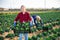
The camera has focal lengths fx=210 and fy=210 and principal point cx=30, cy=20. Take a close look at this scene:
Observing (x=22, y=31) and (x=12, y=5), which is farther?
(x=12, y=5)

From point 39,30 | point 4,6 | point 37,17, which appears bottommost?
point 39,30

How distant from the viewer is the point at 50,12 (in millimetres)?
8383

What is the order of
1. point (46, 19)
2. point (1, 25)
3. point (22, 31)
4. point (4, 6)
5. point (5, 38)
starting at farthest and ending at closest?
point (46, 19)
point (1, 25)
point (4, 6)
point (5, 38)
point (22, 31)

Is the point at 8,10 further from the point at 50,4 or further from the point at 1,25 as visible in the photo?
the point at 50,4

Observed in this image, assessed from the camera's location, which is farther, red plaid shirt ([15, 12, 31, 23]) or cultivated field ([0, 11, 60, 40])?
cultivated field ([0, 11, 60, 40])

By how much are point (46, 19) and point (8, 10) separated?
2.37 metres

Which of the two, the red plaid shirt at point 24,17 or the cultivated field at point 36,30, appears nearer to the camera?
the red plaid shirt at point 24,17

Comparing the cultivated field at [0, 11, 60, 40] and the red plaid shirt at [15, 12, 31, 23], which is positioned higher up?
the red plaid shirt at [15, 12, 31, 23]

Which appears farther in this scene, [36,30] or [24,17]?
[36,30]

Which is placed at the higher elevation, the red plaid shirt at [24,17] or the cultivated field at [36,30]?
the red plaid shirt at [24,17]

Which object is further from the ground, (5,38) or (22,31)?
(22,31)

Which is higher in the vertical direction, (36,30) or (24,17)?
(24,17)

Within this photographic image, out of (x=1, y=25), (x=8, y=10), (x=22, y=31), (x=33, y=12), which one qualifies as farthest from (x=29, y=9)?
(x=22, y=31)

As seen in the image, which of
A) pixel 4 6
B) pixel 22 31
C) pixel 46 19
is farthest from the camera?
pixel 46 19
